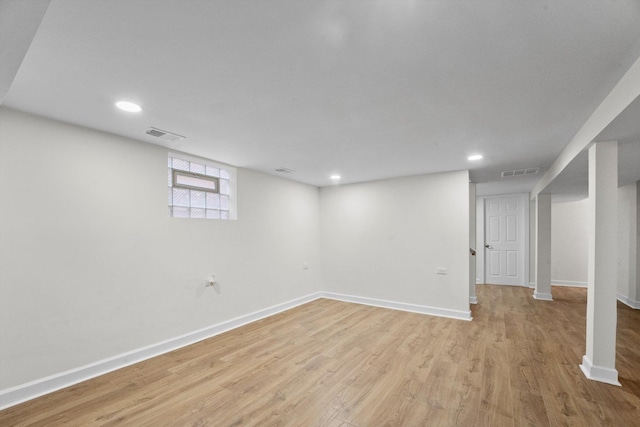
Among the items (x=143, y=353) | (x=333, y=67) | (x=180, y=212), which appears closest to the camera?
(x=333, y=67)

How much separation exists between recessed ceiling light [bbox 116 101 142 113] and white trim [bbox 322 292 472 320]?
15.1 ft

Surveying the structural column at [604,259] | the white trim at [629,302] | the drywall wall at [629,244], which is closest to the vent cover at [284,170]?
the structural column at [604,259]

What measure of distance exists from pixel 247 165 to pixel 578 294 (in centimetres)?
739

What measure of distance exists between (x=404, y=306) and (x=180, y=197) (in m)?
4.03

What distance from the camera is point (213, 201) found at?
3.94m

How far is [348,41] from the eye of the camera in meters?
1.41

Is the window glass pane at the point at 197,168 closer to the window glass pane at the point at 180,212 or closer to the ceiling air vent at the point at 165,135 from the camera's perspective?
the window glass pane at the point at 180,212

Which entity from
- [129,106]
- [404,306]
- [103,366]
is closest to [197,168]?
[129,106]

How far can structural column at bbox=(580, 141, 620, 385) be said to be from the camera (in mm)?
2420

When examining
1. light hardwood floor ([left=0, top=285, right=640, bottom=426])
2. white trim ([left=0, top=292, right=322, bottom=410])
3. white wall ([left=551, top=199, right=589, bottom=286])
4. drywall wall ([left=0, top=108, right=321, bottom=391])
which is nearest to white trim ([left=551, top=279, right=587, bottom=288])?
white wall ([left=551, top=199, right=589, bottom=286])

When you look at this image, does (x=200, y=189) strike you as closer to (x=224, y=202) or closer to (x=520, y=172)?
(x=224, y=202)

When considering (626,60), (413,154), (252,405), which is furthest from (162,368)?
(626,60)

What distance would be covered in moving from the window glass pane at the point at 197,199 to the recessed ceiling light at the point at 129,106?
1.54 meters

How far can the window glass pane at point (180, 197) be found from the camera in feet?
11.3
